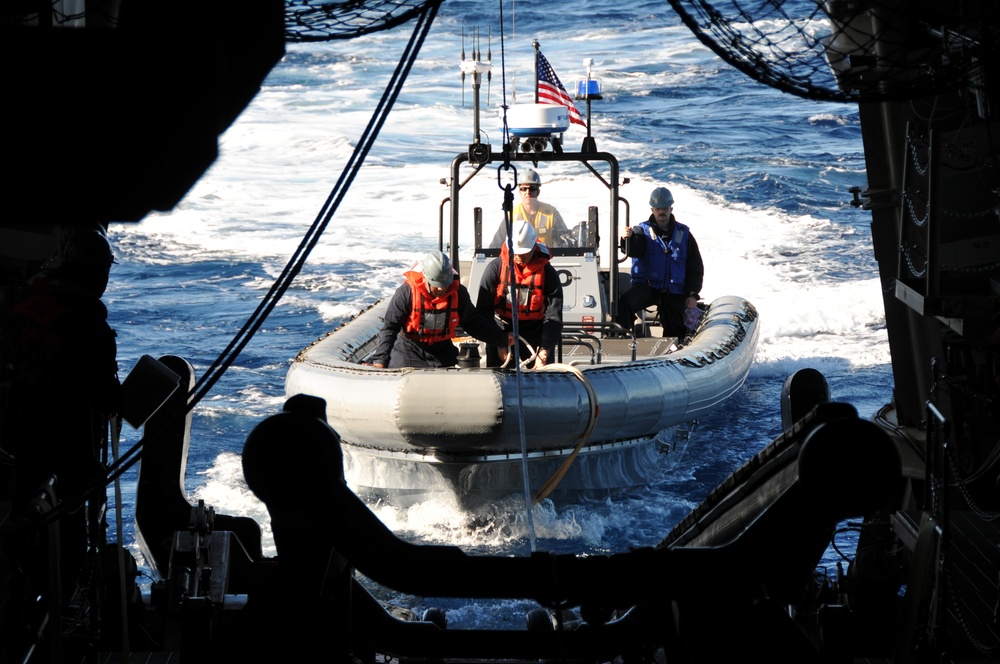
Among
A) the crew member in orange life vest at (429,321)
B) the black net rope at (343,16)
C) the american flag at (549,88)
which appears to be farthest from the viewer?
the american flag at (549,88)

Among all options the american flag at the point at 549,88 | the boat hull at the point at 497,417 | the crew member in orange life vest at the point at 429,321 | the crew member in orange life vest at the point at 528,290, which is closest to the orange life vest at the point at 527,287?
the crew member in orange life vest at the point at 528,290

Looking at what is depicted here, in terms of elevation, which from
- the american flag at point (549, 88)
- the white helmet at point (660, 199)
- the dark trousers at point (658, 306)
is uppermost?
the american flag at point (549, 88)

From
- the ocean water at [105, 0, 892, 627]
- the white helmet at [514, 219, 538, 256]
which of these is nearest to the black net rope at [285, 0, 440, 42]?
the ocean water at [105, 0, 892, 627]

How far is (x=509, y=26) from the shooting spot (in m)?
24.5

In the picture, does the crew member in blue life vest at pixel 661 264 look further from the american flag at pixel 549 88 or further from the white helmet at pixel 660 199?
the american flag at pixel 549 88

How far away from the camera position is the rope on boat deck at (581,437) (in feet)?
20.8

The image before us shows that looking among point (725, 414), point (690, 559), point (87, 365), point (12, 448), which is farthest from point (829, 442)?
point (725, 414)

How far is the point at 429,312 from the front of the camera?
6.54m

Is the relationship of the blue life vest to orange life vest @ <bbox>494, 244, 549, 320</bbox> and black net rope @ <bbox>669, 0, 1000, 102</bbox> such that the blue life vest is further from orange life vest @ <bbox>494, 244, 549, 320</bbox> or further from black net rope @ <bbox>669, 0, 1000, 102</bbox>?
black net rope @ <bbox>669, 0, 1000, 102</bbox>

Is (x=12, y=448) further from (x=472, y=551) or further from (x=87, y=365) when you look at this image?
(x=472, y=551)

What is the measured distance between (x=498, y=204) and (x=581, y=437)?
413 inches

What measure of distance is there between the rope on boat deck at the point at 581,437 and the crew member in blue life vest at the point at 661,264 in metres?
2.29

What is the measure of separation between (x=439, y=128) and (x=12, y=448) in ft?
57.2

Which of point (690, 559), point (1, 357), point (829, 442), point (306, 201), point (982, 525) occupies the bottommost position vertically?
point (306, 201)
